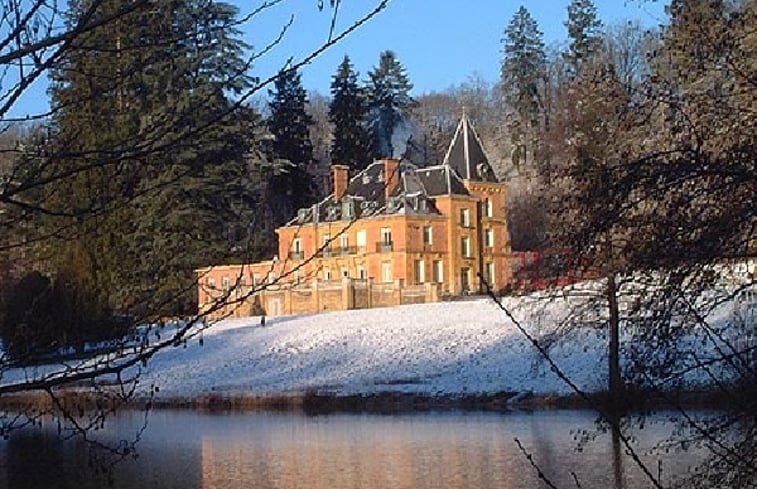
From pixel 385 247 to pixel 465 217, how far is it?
189 inches

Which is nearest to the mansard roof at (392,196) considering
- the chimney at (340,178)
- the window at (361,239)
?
the chimney at (340,178)

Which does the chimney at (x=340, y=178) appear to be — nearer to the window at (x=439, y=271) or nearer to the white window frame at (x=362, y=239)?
the white window frame at (x=362, y=239)

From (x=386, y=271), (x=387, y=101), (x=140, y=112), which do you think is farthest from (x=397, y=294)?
(x=140, y=112)

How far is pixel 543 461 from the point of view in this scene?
1430cm

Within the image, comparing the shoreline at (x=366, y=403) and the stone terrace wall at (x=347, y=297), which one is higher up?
the stone terrace wall at (x=347, y=297)

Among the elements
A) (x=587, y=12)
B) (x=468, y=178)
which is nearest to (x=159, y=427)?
(x=468, y=178)

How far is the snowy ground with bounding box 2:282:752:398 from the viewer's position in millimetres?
25094

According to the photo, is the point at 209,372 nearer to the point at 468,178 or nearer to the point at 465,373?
the point at 465,373

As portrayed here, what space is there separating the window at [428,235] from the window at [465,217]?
204cm

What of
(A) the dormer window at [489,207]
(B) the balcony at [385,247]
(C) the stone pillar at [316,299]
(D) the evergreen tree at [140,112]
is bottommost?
(D) the evergreen tree at [140,112]

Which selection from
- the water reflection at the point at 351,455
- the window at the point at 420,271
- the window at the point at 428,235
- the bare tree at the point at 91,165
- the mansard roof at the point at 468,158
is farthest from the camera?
the mansard roof at the point at 468,158

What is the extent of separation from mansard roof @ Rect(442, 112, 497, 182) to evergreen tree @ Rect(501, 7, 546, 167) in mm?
9574

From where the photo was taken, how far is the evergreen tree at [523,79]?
64.2 metres

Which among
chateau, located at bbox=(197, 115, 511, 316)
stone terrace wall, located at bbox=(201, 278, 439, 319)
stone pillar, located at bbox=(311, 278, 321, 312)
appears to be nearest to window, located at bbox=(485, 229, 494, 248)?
chateau, located at bbox=(197, 115, 511, 316)
